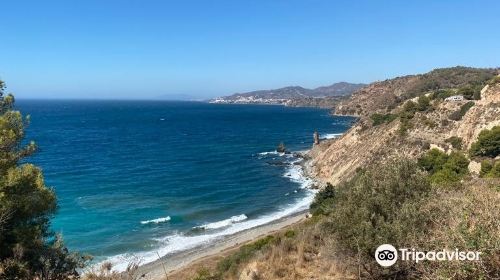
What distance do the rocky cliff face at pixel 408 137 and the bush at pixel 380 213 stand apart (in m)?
32.0

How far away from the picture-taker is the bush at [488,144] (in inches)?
1558

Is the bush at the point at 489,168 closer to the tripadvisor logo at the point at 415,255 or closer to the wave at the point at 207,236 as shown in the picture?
the wave at the point at 207,236

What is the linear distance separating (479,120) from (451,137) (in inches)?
145

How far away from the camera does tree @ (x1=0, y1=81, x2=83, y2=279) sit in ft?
40.1

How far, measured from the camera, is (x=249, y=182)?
6362 centimetres

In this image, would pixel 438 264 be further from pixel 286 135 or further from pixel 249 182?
pixel 286 135

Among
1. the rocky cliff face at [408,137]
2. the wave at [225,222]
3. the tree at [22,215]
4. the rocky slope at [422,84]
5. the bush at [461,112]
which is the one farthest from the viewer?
the rocky slope at [422,84]

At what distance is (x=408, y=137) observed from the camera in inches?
2259

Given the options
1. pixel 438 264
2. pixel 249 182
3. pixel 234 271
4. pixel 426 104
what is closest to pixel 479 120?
pixel 426 104

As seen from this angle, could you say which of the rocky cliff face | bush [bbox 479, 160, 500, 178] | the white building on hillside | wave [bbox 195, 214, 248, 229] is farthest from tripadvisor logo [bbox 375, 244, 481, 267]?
the white building on hillside

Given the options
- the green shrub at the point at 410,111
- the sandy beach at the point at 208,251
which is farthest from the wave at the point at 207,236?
the green shrub at the point at 410,111

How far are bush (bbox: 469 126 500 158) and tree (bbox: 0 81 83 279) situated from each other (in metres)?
38.6

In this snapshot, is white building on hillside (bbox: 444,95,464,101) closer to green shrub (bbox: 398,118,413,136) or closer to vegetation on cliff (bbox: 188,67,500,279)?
green shrub (bbox: 398,118,413,136)

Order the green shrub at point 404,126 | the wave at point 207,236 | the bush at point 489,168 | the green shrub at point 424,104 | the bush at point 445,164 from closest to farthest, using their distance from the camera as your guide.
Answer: the bush at point 489,168 < the wave at point 207,236 < the bush at point 445,164 < the green shrub at point 404,126 < the green shrub at point 424,104
